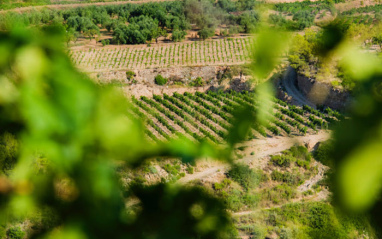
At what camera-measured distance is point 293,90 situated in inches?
758

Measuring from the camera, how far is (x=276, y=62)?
0.93 metres

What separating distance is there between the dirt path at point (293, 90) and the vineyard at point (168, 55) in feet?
12.6

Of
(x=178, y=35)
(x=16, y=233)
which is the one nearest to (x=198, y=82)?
(x=178, y=35)

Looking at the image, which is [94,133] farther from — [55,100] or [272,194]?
[272,194]

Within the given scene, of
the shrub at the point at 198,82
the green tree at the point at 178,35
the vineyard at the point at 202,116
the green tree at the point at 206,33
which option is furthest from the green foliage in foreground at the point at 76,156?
the green tree at the point at 178,35

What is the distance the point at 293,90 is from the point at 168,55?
34.6ft

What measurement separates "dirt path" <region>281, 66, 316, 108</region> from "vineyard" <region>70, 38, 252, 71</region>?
12.6ft

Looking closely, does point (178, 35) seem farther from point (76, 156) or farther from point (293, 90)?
point (76, 156)

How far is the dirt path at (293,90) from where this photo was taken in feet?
57.8

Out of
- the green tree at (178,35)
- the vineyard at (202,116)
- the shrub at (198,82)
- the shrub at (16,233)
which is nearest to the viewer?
the shrub at (16,233)

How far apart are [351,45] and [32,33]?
1022 millimetres

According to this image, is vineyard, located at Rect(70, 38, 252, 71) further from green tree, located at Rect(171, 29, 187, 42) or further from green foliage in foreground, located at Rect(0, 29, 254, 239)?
green foliage in foreground, located at Rect(0, 29, 254, 239)

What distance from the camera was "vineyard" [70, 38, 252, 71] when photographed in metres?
22.9

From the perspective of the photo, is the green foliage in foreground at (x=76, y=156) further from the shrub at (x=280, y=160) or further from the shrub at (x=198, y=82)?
the shrub at (x=198, y=82)
